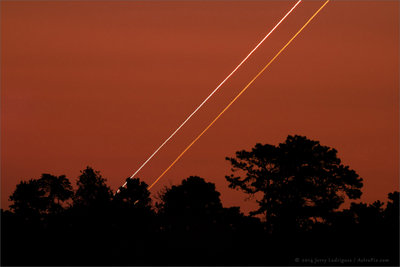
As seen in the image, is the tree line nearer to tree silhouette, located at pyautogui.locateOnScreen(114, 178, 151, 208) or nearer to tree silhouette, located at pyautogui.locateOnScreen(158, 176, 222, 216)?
tree silhouette, located at pyautogui.locateOnScreen(158, 176, 222, 216)

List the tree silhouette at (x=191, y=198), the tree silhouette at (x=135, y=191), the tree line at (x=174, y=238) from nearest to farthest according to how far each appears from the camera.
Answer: the tree line at (x=174, y=238) → the tree silhouette at (x=191, y=198) → the tree silhouette at (x=135, y=191)

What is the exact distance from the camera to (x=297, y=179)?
72.1 metres

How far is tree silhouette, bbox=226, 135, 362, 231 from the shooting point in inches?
2766

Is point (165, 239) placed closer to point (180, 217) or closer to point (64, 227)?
point (64, 227)

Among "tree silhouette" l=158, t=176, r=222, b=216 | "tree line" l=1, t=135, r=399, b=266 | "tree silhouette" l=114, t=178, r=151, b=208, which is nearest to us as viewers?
"tree line" l=1, t=135, r=399, b=266

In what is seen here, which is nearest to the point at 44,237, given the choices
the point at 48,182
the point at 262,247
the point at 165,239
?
the point at 165,239

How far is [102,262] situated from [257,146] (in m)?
37.6

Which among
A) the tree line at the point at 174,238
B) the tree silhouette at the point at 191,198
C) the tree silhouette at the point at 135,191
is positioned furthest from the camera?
the tree silhouette at the point at 135,191

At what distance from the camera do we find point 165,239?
1687 inches

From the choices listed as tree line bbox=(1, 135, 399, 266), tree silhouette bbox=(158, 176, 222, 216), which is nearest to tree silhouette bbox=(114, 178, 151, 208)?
tree silhouette bbox=(158, 176, 222, 216)

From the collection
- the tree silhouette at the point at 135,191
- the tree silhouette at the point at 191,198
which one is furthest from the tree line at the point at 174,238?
the tree silhouette at the point at 135,191

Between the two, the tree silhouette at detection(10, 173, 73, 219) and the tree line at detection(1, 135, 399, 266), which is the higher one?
the tree silhouette at detection(10, 173, 73, 219)

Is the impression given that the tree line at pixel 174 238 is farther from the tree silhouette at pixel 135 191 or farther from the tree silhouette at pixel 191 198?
the tree silhouette at pixel 135 191

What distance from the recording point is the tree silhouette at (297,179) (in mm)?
70250
